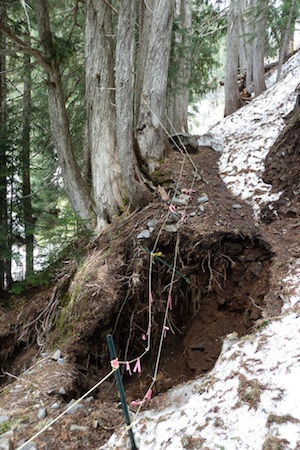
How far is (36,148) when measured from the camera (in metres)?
7.86

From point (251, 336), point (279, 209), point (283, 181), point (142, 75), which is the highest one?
point (142, 75)

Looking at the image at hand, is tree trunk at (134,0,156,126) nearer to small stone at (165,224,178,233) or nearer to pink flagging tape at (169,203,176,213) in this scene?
pink flagging tape at (169,203,176,213)

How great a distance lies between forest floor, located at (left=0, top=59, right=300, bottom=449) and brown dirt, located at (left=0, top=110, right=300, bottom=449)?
0.01m

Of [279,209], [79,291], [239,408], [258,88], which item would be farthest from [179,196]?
[258,88]

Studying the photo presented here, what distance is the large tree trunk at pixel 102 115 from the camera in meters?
4.49

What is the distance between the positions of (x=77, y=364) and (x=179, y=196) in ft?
8.18

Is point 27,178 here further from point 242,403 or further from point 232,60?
point 242,403

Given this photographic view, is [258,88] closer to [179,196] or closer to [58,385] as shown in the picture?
[179,196]

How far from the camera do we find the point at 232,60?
7.69m

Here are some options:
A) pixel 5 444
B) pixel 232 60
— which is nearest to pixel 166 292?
pixel 5 444

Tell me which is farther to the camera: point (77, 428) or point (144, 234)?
point (144, 234)

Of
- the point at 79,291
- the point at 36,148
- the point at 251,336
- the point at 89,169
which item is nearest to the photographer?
the point at 251,336

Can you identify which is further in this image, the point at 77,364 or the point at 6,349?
the point at 6,349

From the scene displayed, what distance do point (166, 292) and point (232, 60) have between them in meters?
6.66
